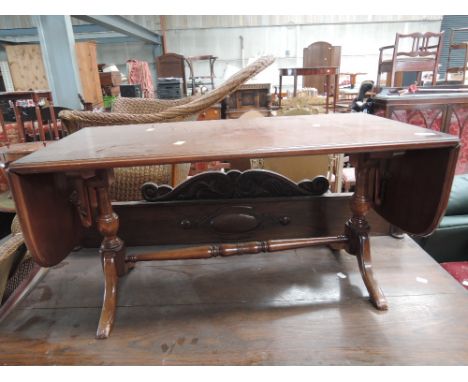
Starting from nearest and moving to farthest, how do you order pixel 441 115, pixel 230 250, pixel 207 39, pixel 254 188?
pixel 230 250, pixel 254 188, pixel 441 115, pixel 207 39

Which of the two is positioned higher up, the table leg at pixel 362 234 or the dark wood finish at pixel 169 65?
the dark wood finish at pixel 169 65

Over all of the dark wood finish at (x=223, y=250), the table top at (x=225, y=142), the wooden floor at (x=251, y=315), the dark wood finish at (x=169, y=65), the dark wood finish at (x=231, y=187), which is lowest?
the wooden floor at (x=251, y=315)

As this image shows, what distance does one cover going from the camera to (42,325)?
101 cm

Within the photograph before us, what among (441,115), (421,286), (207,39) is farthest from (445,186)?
(207,39)

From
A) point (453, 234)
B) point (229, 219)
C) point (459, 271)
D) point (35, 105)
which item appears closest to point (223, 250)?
point (229, 219)

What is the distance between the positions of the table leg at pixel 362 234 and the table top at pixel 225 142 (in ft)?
0.54

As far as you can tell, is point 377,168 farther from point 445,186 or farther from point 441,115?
point 441,115

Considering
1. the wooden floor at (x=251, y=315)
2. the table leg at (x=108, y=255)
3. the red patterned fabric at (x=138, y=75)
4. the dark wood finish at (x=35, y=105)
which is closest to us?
the wooden floor at (x=251, y=315)

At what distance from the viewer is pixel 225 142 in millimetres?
868

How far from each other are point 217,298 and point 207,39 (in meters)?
9.35

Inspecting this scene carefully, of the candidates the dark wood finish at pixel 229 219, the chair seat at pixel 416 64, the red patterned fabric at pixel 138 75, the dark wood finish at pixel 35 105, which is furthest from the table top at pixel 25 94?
the chair seat at pixel 416 64

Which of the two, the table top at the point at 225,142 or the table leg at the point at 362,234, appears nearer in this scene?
the table top at the point at 225,142

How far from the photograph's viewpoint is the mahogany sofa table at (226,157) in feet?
2.56

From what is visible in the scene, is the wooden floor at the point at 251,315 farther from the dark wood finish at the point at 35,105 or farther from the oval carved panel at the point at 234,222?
the dark wood finish at the point at 35,105
